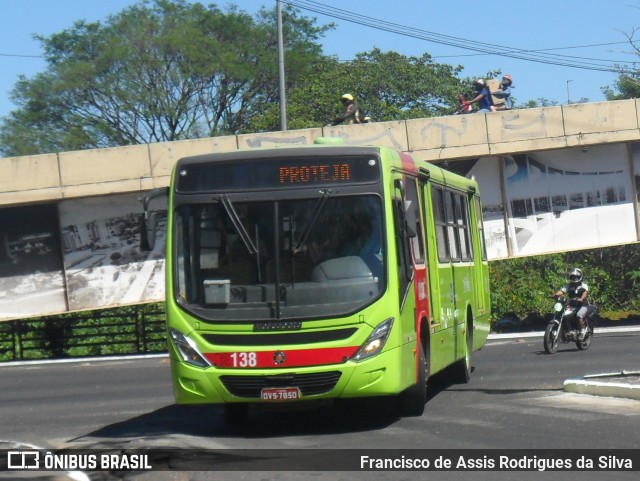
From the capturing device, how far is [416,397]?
40.7ft

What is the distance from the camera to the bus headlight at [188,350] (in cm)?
1141

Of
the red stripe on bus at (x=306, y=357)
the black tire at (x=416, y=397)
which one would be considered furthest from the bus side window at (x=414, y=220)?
the red stripe on bus at (x=306, y=357)

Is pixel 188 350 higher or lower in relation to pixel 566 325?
higher

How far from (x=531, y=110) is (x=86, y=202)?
1072 centimetres

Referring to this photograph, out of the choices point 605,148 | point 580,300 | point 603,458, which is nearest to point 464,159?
point 605,148

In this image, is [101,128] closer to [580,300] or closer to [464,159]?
[464,159]

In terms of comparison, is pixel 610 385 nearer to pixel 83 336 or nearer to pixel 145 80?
pixel 83 336

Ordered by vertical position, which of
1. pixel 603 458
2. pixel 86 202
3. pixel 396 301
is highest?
pixel 86 202

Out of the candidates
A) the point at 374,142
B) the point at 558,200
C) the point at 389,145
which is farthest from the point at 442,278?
the point at 558,200

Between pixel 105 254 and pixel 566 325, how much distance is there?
11.6 metres

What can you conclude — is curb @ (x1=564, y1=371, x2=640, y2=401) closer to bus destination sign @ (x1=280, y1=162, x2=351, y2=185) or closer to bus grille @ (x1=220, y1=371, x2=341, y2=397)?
bus grille @ (x1=220, y1=371, x2=341, y2=397)

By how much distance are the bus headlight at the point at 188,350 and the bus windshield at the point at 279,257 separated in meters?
0.29

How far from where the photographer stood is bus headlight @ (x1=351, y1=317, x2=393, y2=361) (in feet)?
36.9

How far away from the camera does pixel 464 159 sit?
1110 inches
